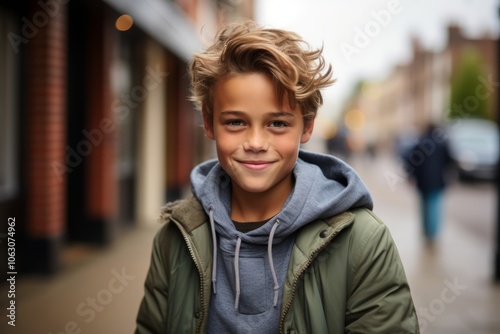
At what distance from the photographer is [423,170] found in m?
9.12

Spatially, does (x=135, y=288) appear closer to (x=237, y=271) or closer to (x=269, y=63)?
(x=237, y=271)

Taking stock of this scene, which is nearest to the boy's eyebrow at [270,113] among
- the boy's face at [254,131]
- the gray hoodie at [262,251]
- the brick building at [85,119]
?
the boy's face at [254,131]

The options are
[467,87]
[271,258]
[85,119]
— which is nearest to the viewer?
[271,258]

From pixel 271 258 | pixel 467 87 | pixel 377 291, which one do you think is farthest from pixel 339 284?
pixel 467 87

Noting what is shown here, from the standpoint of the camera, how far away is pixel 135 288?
638 centimetres

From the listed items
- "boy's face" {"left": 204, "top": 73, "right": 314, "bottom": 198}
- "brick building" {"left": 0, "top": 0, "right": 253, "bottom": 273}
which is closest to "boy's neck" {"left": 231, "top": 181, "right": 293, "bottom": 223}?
"boy's face" {"left": 204, "top": 73, "right": 314, "bottom": 198}

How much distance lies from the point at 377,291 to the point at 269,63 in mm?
→ 689

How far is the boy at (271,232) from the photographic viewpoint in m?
1.69

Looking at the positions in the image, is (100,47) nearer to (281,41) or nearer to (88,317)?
(88,317)

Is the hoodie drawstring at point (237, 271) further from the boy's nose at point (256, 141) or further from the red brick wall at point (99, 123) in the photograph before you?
the red brick wall at point (99, 123)

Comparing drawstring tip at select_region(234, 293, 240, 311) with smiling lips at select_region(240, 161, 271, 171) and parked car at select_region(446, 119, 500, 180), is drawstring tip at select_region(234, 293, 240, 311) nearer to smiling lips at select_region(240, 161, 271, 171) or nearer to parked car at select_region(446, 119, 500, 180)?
smiling lips at select_region(240, 161, 271, 171)

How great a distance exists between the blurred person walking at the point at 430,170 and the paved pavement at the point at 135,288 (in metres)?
0.39

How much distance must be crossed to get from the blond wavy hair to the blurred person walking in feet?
25.1

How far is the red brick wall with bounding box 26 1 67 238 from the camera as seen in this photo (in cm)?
666
